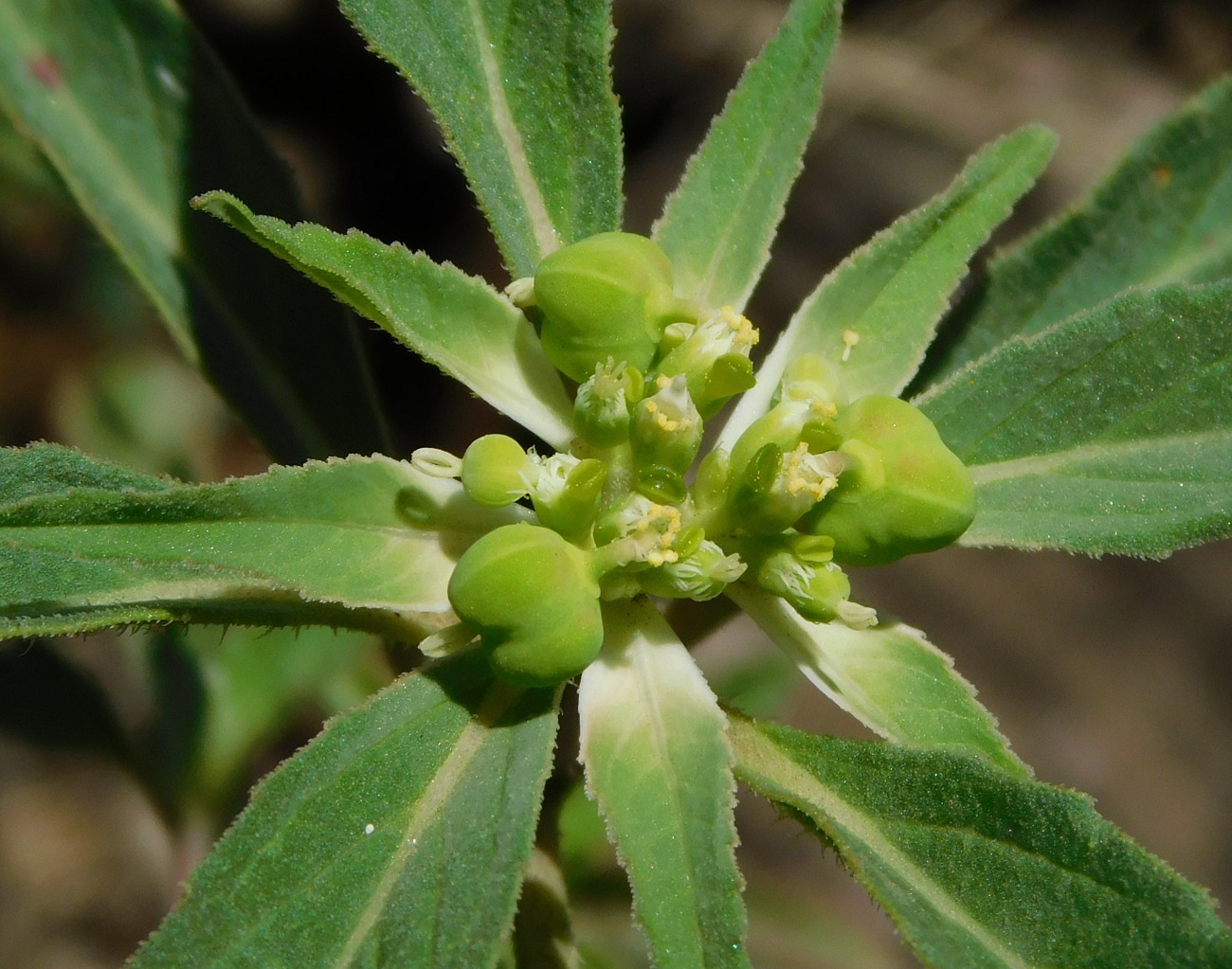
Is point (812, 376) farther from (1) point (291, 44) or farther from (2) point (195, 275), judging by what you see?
(1) point (291, 44)

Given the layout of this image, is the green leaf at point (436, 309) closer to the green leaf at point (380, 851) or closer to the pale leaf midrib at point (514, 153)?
the pale leaf midrib at point (514, 153)

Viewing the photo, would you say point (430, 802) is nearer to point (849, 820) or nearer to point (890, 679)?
point (849, 820)

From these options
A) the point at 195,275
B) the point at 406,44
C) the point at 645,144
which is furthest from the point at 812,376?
the point at 645,144

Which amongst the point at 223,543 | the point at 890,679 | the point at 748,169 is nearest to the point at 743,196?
the point at 748,169

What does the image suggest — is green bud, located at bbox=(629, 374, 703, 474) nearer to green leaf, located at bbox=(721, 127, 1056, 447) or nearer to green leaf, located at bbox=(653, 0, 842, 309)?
green leaf, located at bbox=(721, 127, 1056, 447)

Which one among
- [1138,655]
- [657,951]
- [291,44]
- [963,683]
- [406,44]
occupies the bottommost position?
[1138,655]

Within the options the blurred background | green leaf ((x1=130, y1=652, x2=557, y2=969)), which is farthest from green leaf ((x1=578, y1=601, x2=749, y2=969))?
the blurred background

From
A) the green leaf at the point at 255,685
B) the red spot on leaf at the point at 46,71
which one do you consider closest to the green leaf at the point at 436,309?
the red spot on leaf at the point at 46,71
